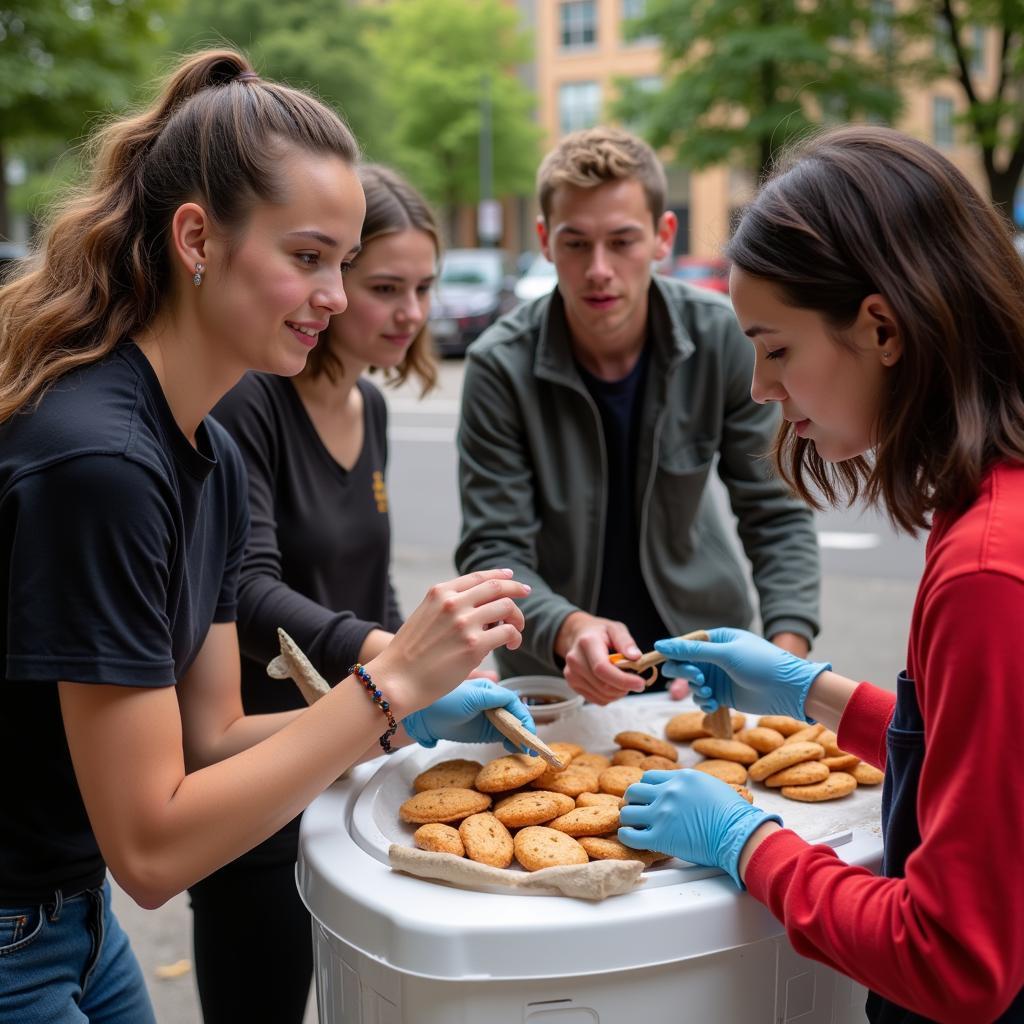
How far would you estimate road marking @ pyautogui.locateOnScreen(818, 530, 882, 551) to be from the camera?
6406 mm

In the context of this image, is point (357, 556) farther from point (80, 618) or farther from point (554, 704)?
point (80, 618)

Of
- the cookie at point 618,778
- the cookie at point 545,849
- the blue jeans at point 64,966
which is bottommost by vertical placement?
the blue jeans at point 64,966

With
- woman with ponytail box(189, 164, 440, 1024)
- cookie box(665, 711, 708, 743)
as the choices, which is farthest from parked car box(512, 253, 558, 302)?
cookie box(665, 711, 708, 743)

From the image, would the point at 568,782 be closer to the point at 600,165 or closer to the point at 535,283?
the point at 600,165

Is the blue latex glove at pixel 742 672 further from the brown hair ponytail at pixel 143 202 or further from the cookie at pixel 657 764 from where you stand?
the brown hair ponytail at pixel 143 202

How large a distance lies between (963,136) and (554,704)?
11633 millimetres

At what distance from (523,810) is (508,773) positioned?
0.08 meters

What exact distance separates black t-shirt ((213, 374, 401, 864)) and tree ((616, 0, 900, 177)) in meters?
11.8

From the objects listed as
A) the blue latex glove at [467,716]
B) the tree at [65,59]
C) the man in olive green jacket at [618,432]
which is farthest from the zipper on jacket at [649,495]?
the tree at [65,59]

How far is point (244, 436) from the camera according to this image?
1.99m

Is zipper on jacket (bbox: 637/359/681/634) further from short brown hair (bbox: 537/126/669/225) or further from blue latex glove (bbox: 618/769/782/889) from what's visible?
blue latex glove (bbox: 618/769/782/889)

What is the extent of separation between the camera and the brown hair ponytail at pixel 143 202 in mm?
1306

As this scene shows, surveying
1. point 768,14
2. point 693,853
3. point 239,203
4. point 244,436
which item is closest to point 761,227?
point 239,203

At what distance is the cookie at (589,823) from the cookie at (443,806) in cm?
11
